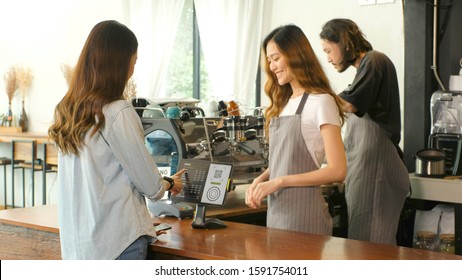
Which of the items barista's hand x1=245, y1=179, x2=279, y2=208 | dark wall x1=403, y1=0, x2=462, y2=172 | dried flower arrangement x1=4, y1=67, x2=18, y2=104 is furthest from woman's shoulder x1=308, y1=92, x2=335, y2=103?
dried flower arrangement x1=4, y1=67, x2=18, y2=104

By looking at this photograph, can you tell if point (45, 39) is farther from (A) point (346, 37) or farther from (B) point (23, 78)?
(A) point (346, 37)

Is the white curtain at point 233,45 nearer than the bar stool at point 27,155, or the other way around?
A: the white curtain at point 233,45

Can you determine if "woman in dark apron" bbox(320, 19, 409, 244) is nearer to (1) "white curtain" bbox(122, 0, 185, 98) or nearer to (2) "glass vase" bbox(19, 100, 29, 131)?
(1) "white curtain" bbox(122, 0, 185, 98)

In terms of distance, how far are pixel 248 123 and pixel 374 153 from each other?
2.25 ft

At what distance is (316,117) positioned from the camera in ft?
8.34

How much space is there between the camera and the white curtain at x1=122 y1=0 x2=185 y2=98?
7215 millimetres

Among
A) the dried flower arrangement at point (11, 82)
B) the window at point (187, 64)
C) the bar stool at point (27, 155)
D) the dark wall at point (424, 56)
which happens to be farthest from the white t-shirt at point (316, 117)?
the dried flower arrangement at point (11, 82)

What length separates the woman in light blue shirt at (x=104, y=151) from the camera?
220 cm

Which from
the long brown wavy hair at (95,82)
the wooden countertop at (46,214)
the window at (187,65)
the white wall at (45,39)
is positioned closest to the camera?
the long brown wavy hair at (95,82)

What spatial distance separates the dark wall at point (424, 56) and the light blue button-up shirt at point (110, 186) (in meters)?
2.67

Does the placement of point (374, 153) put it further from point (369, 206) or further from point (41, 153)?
point (41, 153)

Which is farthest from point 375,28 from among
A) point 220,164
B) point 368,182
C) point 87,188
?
point 87,188

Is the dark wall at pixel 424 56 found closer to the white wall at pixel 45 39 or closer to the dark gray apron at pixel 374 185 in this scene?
the dark gray apron at pixel 374 185

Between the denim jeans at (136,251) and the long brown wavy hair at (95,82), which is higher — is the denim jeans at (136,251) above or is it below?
below
